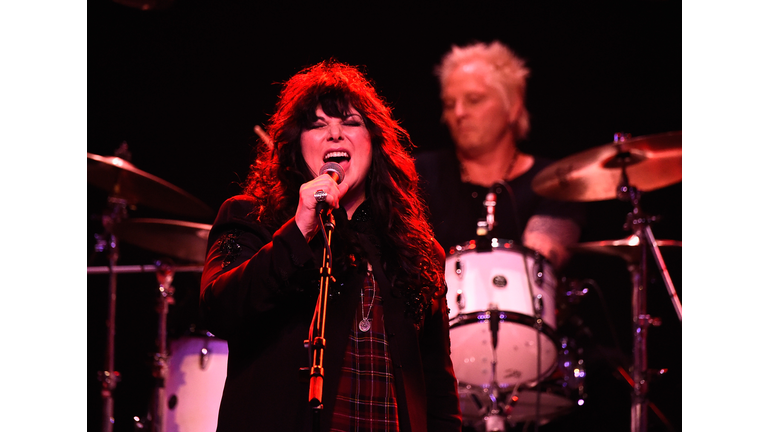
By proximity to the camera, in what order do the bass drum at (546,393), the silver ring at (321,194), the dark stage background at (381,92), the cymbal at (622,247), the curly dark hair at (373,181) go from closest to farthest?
1. the silver ring at (321,194)
2. the curly dark hair at (373,181)
3. the bass drum at (546,393)
4. the cymbal at (622,247)
5. the dark stage background at (381,92)

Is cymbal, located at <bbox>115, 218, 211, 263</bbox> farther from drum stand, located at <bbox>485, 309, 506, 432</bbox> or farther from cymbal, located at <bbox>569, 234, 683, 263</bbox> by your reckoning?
cymbal, located at <bbox>569, 234, 683, 263</bbox>

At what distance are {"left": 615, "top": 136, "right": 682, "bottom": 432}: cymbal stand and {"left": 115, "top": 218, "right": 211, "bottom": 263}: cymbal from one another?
7.90 feet

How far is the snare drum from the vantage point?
3.60 m

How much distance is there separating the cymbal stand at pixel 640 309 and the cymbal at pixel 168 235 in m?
2.41

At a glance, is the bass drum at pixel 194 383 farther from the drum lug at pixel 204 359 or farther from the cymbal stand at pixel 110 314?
the cymbal stand at pixel 110 314

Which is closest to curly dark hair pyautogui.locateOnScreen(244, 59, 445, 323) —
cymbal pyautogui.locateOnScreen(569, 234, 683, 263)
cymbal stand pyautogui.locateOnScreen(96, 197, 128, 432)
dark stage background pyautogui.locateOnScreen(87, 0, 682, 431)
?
cymbal stand pyautogui.locateOnScreen(96, 197, 128, 432)

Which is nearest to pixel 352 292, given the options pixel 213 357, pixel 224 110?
pixel 213 357

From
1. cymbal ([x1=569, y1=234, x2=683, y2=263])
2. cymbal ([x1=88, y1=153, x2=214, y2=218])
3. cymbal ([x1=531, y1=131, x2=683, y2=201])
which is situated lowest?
cymbal ([x1=569, y1=234, x2=683, y2=263])

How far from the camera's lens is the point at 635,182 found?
13.5 feet

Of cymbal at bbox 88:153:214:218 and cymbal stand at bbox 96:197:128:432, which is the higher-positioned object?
cymbal at bbox 88:153:214:218

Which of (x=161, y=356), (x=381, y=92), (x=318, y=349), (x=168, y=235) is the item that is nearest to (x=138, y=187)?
(x=168, y=235)

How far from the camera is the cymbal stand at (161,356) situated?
354cm

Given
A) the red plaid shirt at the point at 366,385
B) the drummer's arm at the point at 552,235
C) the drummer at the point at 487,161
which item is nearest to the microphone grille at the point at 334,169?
the red plaid shirt at the point at 366,385
